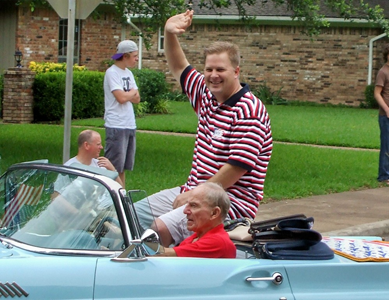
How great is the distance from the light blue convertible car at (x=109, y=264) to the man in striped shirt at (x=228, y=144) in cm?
64

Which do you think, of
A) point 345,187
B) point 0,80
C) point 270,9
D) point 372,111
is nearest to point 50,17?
point 0,80

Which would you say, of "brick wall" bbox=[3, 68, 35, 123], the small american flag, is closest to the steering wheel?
the small american flag

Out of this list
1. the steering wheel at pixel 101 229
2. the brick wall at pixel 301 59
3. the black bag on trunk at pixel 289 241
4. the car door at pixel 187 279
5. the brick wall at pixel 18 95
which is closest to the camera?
the car door at pixel 187 279

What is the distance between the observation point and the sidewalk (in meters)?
8.60

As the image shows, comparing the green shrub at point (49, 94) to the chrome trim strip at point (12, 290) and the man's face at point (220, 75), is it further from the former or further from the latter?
the chrome trim strip at point (12, 290)

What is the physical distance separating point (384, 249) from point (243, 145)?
1.03 m

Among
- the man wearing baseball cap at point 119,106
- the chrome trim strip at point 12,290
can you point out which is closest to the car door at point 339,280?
the chrome trim strip at point 12,290

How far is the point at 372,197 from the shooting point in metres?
10.8

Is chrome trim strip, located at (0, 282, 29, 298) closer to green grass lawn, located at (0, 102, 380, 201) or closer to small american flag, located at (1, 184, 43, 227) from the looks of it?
small american flag, located at (1, 184, 43, 227)

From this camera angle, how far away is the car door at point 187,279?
357 cm

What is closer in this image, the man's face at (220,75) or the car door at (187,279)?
the car door at (187,279)

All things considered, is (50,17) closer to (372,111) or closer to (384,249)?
(372,111)

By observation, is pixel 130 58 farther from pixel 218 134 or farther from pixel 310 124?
pixel 310 124

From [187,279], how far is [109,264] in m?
0.38
